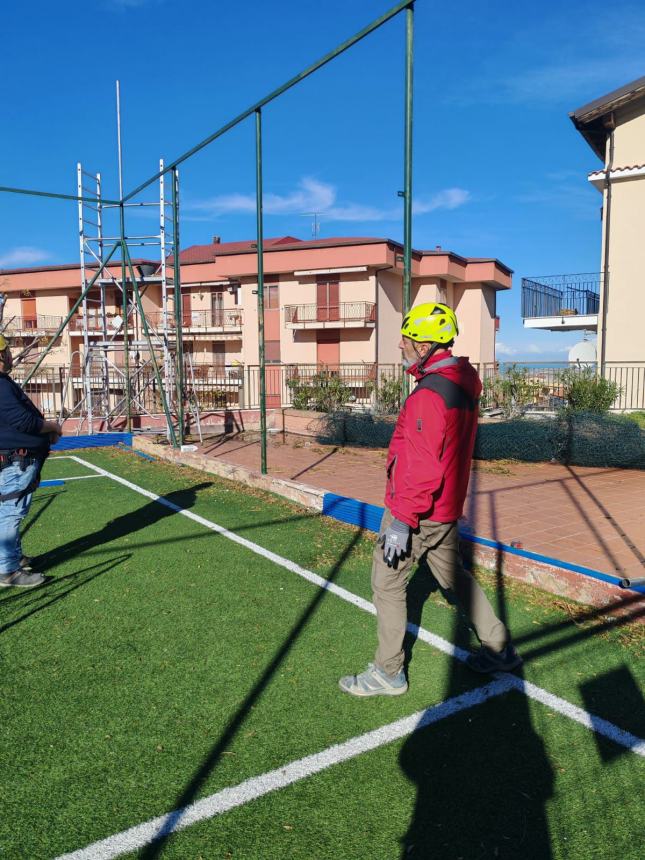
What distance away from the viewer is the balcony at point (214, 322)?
139 feet

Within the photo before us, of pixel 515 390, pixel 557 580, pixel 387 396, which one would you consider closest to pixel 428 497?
pixel 557 580

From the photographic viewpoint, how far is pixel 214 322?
4359 cm

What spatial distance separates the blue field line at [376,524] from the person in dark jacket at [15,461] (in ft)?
10.1

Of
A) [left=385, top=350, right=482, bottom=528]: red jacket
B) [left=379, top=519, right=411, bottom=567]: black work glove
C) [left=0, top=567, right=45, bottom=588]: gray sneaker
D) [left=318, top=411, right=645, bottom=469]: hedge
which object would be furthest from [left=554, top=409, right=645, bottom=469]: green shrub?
[left=0, top=567, right=45, bottom=588]: gray sneaker

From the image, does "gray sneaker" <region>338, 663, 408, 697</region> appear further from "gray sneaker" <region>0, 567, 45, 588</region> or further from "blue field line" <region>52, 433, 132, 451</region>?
"blue field line" <region>52, 433, 132, 451</region>

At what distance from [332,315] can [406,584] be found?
3695 cm

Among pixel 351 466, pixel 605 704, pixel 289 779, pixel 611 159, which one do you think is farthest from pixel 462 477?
pixel 611 159

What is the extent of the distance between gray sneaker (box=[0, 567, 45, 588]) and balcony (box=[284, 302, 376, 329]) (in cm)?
3440

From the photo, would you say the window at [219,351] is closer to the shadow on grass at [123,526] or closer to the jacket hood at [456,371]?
the shadow on grass at [123,526]

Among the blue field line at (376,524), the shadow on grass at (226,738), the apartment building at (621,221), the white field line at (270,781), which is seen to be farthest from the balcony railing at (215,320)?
the white field line at (270,781)

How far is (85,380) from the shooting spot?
49.8 feet

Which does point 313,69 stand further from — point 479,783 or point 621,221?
point 621,221

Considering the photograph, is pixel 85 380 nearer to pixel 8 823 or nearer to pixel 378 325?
pixel 8 823

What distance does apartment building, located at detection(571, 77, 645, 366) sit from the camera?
720 inches
